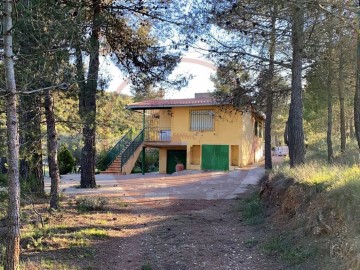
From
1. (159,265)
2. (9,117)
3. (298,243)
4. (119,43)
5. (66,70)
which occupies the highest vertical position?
(119,43)

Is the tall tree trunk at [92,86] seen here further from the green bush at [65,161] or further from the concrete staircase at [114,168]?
the green bush at [65,161]

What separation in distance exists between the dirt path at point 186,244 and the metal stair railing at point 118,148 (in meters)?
14.9

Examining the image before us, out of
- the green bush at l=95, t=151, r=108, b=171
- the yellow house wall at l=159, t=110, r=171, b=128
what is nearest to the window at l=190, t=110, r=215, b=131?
the yellow house wall at l=159, t=110, r=171, b=128

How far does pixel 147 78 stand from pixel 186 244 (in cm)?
628

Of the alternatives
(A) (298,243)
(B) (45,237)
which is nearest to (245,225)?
(A) (298,243)

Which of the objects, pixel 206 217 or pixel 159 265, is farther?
pixel 206 217

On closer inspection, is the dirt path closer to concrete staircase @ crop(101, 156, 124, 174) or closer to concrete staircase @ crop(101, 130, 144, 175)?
concrete staircase @ crop(101, 156, 124, 174)

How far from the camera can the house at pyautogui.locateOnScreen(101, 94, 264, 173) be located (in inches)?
920

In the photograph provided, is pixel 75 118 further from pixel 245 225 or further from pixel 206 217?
pixel 245 225

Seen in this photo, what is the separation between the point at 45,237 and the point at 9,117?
282cm

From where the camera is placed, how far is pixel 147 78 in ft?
38.0

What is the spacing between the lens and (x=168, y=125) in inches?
984

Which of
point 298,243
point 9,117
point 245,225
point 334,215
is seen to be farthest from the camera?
point 245,225

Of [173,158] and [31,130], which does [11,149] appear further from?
[173,158]
